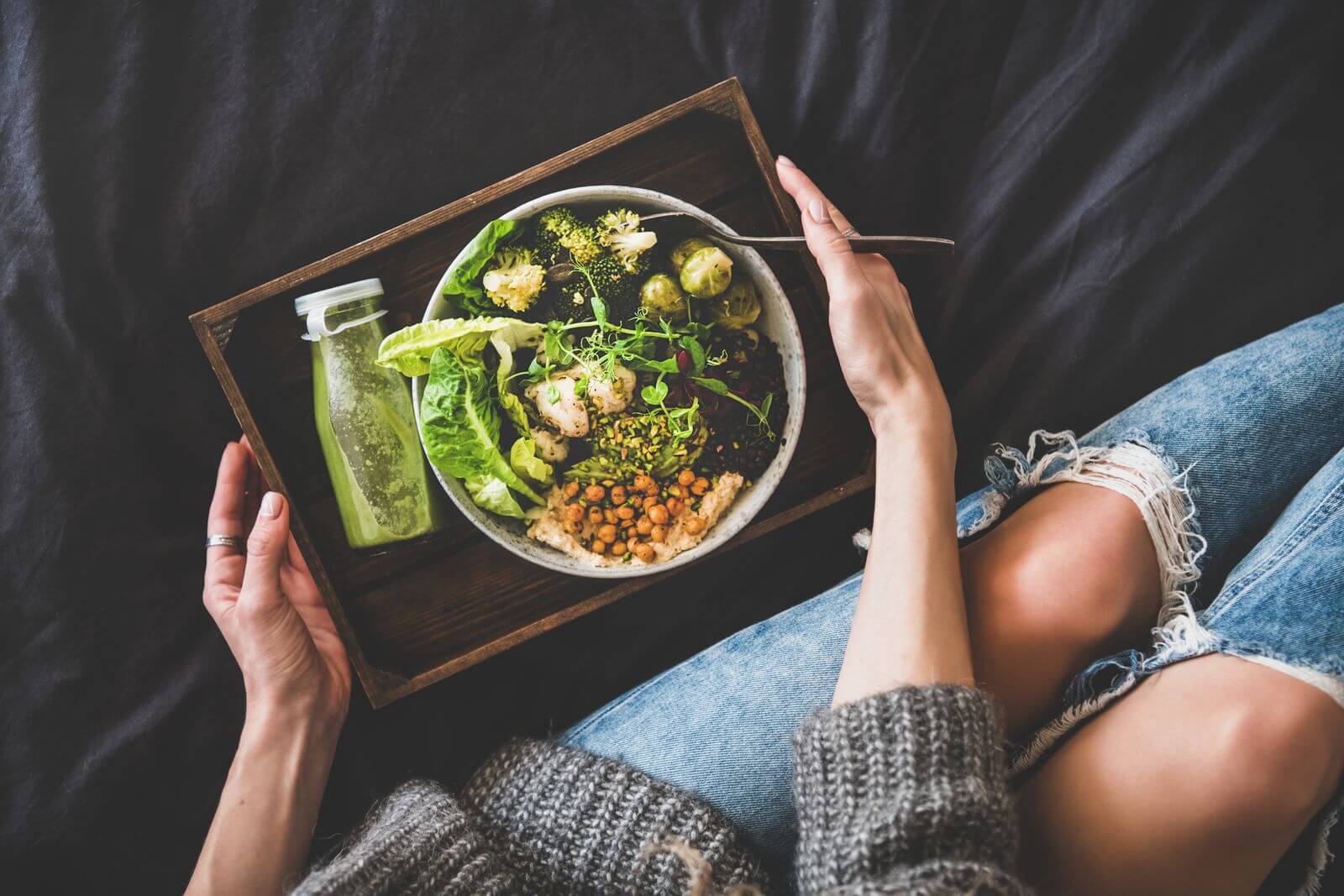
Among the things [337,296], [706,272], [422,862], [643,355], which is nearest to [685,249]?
[706,272]

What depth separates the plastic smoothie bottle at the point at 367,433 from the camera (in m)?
1.25

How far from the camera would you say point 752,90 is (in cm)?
141

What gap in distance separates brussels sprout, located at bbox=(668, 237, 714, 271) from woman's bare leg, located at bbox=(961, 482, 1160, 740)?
638 mm

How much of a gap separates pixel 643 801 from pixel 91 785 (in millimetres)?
959

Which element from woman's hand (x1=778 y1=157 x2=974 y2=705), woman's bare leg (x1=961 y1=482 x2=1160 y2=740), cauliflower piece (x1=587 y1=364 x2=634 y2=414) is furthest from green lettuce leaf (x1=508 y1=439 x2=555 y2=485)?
woman's bare leg (x1=961 y1=482 x2=1160 y2=740)

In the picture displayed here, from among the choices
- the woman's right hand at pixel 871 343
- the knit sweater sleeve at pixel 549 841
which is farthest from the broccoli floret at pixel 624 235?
the knit sweater sleeve at pixel 549 841

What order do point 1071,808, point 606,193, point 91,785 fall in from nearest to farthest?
point 1071,808
point 606,193
point 91,785

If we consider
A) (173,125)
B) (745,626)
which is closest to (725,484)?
(745,626)

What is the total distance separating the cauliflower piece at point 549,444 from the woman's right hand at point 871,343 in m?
0.45

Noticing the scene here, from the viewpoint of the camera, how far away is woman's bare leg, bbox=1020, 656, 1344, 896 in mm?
1027

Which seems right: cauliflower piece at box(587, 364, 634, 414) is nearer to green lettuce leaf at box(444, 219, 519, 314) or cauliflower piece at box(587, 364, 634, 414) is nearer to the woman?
green lettuce leaf at box(444, 219, 519, 314)

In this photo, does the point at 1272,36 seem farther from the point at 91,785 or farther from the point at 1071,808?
the point at 91,785

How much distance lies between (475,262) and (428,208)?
0.29 metres

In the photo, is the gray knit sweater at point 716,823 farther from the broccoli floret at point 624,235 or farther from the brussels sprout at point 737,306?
the broccoli floret at point 624,235
